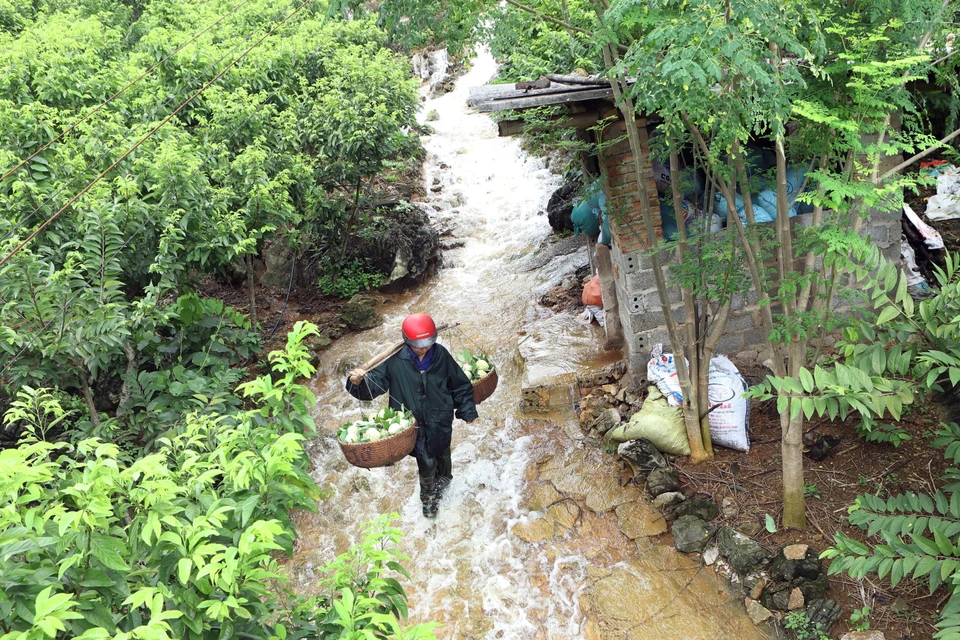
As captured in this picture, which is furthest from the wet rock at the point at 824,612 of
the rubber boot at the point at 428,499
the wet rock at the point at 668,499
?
the rubber boot at the point at 428,499

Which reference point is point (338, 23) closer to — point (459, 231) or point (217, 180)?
point (459, 231)

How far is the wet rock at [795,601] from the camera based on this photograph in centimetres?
400

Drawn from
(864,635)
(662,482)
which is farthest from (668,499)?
(864,635)

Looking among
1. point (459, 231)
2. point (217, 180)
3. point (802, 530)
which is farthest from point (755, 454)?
point (459, 231)

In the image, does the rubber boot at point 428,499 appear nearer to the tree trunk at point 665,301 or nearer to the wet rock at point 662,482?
the wet rock at point 662,482

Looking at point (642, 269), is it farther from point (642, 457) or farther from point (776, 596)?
point (776, 596)

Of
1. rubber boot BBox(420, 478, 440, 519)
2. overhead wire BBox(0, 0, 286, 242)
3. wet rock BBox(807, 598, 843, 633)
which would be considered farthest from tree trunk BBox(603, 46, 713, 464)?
overhead wire BBox(0, 0, 286, 242)

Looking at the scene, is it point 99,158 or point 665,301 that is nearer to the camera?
point 665,301

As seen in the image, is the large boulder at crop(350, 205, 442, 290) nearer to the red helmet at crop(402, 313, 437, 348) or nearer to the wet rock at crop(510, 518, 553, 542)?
the red helmet at crop(402, 313, 437, 348)

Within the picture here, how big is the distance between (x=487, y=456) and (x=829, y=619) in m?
3.07

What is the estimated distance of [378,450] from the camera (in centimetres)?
446

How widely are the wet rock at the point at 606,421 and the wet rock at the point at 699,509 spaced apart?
1115 millimetres

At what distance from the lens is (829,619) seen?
151 inches

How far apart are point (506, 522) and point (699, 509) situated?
154 centimetres
